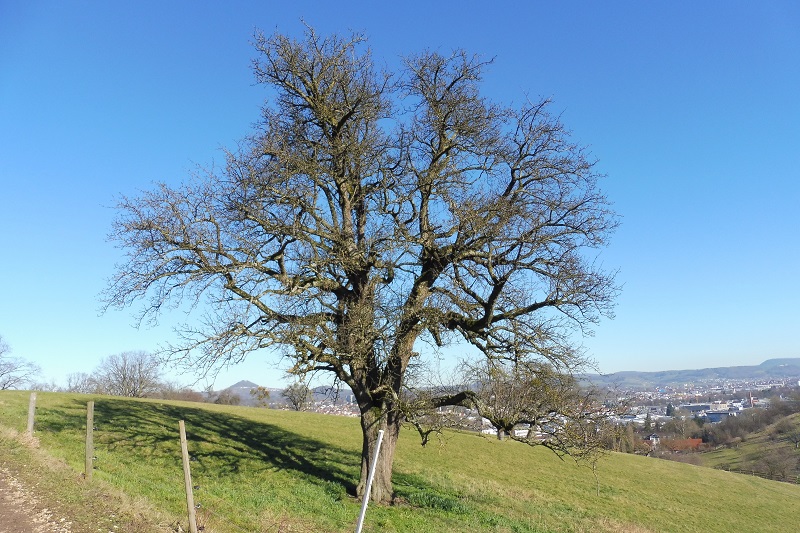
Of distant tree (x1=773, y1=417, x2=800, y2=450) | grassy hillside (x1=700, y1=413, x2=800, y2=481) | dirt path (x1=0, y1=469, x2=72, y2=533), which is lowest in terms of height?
grassy hillside (x1=700, y1=413, x2=800, y2=481)

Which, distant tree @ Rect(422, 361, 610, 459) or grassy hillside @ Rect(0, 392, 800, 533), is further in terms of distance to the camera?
distant tree @ Rect(422, 361, 610, 459)

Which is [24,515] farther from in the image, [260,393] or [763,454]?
[763,454]

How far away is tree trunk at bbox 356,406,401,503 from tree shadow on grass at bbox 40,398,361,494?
4.64 feet

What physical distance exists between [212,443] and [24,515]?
12.7 meters

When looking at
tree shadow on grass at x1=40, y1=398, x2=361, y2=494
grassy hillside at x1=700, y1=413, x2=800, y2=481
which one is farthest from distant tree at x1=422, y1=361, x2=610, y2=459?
grassy hillside at x1=700, y1=413, x2=800, y2=481

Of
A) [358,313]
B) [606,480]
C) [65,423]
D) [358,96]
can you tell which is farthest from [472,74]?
[606,480]

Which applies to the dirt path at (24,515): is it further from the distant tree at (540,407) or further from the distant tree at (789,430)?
the distant tree at (789,430)

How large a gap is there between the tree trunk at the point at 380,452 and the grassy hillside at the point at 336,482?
618 millimetres

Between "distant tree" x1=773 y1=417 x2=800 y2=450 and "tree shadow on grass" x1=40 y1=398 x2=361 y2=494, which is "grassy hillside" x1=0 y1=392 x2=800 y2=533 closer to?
"tree shadow on grass" x1=40 y1=398 x2=361 y2=494

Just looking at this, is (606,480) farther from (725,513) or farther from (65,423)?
(65,423)

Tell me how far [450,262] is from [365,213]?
3153mm

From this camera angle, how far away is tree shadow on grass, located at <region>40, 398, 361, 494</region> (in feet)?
56.9

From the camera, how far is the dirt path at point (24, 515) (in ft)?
24.6

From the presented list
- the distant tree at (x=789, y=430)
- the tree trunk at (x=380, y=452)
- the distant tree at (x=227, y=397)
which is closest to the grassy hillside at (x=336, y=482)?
the tree trunk at (x=380, y=452)
